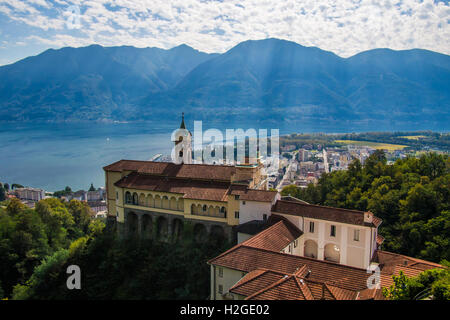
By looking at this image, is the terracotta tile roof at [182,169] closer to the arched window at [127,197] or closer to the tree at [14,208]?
the arched window at [127,197]

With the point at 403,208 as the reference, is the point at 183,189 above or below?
above

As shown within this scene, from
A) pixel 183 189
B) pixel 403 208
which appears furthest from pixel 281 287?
pixel 403 208

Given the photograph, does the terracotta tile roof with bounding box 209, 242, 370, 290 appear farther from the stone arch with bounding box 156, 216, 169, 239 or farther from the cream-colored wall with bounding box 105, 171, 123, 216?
the cream-colored wall with bounding box 105, 171, 123, 216

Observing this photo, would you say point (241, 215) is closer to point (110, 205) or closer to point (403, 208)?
point (110, 205)

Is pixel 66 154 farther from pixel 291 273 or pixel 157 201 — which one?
pixel 291 273

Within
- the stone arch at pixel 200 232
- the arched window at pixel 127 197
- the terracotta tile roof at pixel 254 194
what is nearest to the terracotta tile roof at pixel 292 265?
the terracotta tile roof at pixel 254 194
